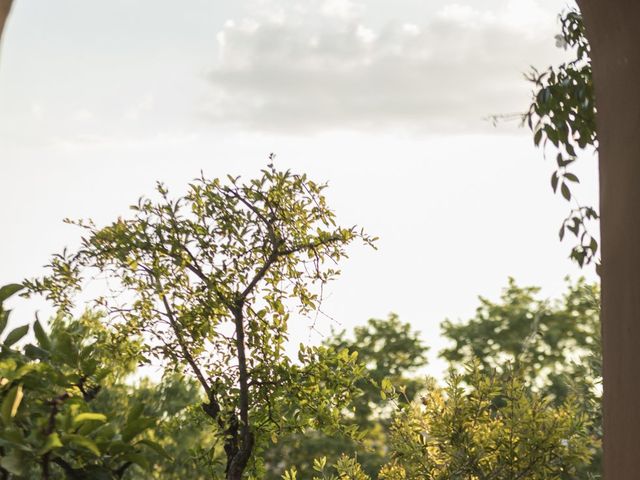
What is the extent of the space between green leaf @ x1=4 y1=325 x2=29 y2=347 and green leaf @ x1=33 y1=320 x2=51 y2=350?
50mm

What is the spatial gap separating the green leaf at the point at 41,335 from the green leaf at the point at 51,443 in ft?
0.97

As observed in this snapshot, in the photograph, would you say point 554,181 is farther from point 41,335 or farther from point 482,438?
point 41,335

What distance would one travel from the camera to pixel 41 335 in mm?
2053

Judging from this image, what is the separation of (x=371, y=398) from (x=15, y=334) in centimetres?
1578

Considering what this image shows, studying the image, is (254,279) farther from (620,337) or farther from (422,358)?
(422,358)

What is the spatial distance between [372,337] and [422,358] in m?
1.09

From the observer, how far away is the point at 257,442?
4926 millimetres

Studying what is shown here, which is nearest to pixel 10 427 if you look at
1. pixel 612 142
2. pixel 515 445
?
pixel 612 142

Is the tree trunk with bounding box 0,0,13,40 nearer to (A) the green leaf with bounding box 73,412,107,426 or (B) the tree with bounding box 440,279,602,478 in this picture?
(A) the green leaf with bounding box 73,412,107,426

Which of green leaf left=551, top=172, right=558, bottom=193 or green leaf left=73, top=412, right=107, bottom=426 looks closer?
green leaf left=73, top=412, right=107, bottom=426

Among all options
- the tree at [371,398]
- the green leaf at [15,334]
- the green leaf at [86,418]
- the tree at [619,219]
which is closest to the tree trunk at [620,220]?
the tree at [619,219]

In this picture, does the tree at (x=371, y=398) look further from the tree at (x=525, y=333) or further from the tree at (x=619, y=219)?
the tree at (x=619, y=219)

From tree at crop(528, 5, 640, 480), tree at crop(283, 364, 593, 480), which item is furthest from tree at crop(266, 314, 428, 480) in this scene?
tree at crop(528, 5, 640, 480)

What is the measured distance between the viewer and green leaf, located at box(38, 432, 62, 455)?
5.85ft
